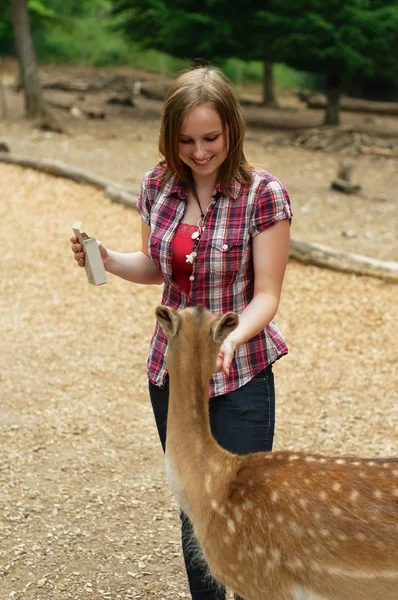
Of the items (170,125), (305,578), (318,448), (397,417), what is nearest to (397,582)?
(305,578)

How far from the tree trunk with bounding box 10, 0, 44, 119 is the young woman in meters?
14.9

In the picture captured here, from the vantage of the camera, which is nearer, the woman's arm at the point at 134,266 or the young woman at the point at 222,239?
the young woman at the point at 222,239

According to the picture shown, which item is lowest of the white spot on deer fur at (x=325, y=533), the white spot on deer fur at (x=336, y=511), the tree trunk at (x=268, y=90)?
the tree trunk at (x=268, y=90)

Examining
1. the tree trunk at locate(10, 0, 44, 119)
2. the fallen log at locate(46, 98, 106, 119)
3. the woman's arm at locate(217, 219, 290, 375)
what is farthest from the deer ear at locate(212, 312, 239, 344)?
the fallen log at locate(46, 98, 106, 119)

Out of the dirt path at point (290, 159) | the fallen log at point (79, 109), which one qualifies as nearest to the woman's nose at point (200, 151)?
the dirt path at point (290, 159)

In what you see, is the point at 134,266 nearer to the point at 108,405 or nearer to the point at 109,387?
the point at 108,405

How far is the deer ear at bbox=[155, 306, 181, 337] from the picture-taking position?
2.49 m

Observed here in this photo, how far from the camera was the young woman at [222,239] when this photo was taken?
2736mm

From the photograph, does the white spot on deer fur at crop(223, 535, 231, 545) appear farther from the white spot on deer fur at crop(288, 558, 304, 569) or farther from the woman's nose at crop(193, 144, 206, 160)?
the woman's nose at crop(193, 144, 206, 160)

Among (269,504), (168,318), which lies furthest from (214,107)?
(269,504)

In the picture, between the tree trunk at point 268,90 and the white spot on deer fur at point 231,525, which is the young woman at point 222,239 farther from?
the tree trunk at point 268,90

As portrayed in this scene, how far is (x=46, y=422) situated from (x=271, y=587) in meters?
3.39

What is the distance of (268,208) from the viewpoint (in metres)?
2.77

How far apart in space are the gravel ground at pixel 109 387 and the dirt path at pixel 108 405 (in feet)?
0.04
